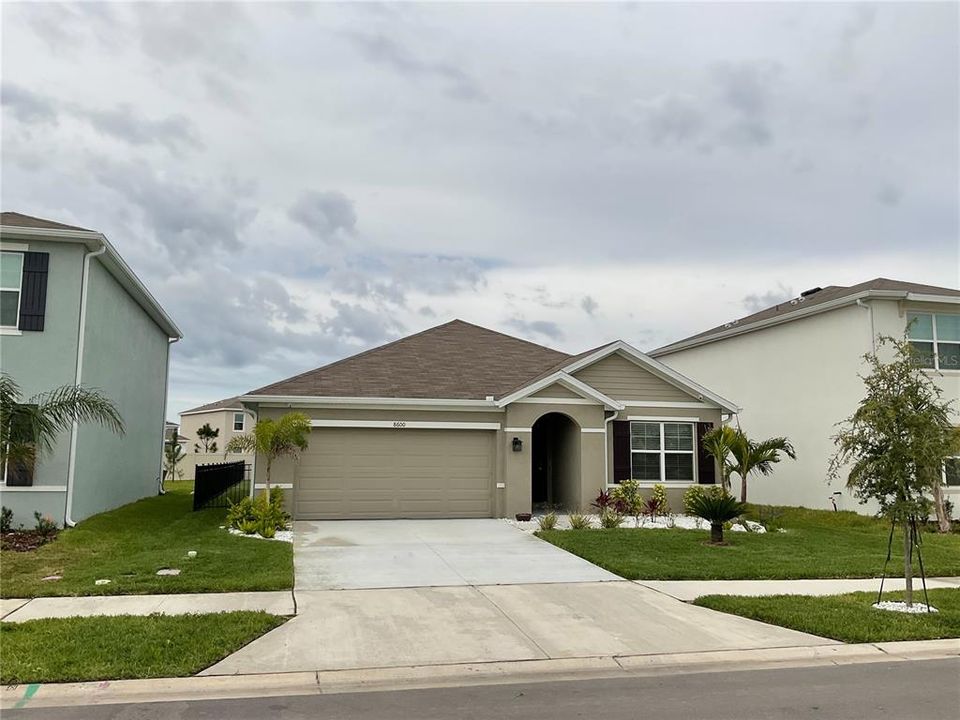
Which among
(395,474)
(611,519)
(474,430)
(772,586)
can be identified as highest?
(474,430)

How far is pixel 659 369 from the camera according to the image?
19.2m

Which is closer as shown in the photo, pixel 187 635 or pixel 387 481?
pixel 187 635

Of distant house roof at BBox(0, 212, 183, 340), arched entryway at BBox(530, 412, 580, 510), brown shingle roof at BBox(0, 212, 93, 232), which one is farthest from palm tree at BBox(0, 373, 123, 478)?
arched entryway at BBox(530, 412, 580, 510)

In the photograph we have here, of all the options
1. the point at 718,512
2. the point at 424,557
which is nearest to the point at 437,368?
the point at 424,557

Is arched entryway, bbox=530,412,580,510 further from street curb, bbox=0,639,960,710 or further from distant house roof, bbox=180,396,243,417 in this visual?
distant house roof, bbox=180,396,243,417

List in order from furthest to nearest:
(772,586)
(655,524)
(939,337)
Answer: (939,337)
(655,524)
(772,586)

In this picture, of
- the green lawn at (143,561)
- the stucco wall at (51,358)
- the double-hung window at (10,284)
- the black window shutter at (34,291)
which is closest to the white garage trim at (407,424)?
the green lawn at (143,561)

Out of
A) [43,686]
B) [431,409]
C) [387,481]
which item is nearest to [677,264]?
[431,409]

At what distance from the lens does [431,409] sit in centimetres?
1778

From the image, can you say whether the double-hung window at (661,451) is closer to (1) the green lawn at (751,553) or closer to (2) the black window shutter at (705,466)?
(2) the black window shutter at (705,466)

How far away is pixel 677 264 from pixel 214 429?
4013 centimetres

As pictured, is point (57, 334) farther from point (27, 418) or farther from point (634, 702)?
point (634, 702)

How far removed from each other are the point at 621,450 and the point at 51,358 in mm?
13201

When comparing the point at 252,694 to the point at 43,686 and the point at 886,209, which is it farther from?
the point at 886,209
